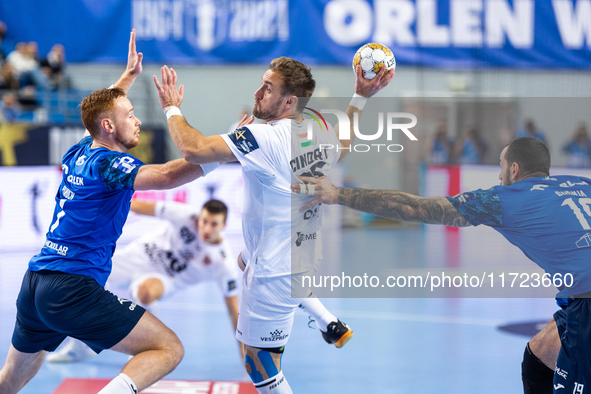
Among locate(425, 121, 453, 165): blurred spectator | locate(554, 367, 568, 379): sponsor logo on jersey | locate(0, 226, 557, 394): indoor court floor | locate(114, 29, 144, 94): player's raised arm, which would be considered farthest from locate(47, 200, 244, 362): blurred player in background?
locate(425, 121, 453, 165): blurred spectator

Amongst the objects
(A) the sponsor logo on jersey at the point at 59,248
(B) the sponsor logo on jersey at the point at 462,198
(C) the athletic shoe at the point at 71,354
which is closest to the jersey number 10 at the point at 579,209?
(B) the sponsor logo on jersey at the point at 462,198

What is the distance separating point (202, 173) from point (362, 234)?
32.9ft

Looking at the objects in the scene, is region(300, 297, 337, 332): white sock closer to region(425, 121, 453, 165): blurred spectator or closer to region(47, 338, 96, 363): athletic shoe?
region(47, 338, 96, 363): athletic shoe

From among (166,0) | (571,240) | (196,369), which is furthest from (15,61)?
(571,240)

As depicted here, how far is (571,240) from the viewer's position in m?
3.05

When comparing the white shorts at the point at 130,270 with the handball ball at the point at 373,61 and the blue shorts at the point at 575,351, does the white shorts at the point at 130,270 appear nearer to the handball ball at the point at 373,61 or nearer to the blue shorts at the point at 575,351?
the handball ball at the point at 373,61

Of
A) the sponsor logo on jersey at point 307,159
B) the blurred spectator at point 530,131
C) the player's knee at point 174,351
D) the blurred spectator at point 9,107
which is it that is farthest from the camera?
the blurred spectator at point 530,131

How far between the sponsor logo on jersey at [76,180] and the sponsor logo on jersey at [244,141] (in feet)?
2.90

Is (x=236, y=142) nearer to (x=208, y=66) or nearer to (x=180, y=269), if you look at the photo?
(x=180, y=269)

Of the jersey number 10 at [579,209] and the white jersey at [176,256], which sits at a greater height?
the jersey number 10 at [579,209]

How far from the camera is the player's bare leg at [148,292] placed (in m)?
5.21

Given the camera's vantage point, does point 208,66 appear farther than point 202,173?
Yes

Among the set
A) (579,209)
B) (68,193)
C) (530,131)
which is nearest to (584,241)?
(579,209)

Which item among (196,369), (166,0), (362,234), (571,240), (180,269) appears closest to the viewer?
(571,240)
